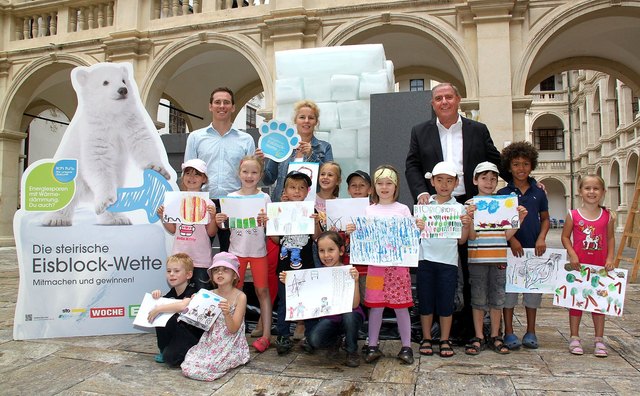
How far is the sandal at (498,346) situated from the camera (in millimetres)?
3473

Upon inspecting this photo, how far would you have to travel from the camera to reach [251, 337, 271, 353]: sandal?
356 centimetres

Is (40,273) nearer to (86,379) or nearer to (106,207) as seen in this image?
(106,207)

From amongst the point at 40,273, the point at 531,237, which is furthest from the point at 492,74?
the point at 40,273

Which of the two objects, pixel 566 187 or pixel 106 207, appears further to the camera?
pixel 566 187

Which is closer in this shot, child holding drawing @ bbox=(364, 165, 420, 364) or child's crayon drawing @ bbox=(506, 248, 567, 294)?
child holding drawing @ bbox=(364, 165, 420, 364)

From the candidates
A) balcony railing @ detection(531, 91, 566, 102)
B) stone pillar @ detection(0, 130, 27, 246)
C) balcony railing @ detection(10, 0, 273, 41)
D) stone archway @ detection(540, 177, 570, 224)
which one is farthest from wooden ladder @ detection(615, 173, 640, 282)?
stone archway @ detection(540, 177, 570, 224)

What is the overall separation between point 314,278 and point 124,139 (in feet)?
7.59

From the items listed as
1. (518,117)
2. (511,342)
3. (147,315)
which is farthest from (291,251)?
(518,117)

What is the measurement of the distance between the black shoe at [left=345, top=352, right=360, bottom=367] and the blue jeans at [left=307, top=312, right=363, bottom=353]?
2cm

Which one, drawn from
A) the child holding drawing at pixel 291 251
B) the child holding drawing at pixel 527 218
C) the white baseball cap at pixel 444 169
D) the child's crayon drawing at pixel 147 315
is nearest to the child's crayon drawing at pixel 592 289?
the child holding drawing at pixel 527 218

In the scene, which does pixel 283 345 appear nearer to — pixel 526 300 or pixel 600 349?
pixel 526 300

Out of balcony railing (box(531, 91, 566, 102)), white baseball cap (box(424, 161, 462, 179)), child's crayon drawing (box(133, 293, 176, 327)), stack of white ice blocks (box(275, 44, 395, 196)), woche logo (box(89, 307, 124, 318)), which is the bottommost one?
woche logo (box(89, 307, 124, 318))

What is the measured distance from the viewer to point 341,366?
325 centimetres

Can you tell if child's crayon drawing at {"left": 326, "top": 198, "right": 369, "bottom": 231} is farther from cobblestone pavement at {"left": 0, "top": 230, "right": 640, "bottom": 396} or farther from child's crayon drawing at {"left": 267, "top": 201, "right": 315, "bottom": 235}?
cobblestone pavement at {"left": 0, "top": 230, "right": 640, "bottom": 396}
